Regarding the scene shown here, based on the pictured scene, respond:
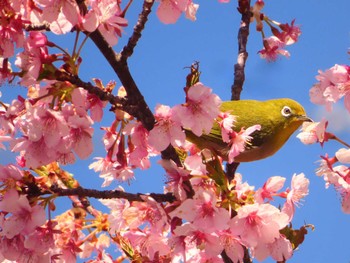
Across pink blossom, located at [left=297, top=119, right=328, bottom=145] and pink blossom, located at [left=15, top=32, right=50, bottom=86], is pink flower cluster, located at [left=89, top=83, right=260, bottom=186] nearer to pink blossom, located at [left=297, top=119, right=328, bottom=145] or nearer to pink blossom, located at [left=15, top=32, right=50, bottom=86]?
pink blossom, located at [left=297, top=119, right=328, bottom=145]

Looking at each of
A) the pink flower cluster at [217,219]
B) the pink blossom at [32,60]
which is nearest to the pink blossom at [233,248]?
the pink flower cluster at [217,219]

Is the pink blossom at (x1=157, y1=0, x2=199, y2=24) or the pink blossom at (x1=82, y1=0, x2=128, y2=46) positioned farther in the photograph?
the pink blossom at (x1=157, y1=0, x2=199, y2=24)

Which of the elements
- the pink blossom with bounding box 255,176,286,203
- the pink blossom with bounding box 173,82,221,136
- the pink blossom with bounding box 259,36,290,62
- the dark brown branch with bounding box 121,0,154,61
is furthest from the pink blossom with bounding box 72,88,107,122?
the pink blossom with bounding box 259,36,290,62

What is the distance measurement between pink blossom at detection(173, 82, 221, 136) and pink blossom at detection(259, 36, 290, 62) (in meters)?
2.47

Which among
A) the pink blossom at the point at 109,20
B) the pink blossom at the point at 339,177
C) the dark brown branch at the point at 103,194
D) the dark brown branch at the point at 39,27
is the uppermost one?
the dark brown branch at the point at 39,27

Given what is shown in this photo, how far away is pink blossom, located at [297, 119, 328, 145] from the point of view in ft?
11.2

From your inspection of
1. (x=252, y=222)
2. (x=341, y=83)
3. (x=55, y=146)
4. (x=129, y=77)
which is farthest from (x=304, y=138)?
(x=55, y=146)

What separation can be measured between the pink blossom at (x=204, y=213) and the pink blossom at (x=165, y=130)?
1.21ft

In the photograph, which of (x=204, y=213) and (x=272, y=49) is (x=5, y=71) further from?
(x=272, y=49)

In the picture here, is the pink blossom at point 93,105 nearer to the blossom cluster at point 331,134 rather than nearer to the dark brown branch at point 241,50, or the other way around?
the blossom cluster at point 331,134

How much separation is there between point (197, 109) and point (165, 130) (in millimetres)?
230

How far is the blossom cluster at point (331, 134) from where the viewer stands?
322 cm

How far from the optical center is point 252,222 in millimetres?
3240

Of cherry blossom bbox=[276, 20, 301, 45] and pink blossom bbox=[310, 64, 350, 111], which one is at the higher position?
cherry blossom bbox=[276, 20, 301, 45]
